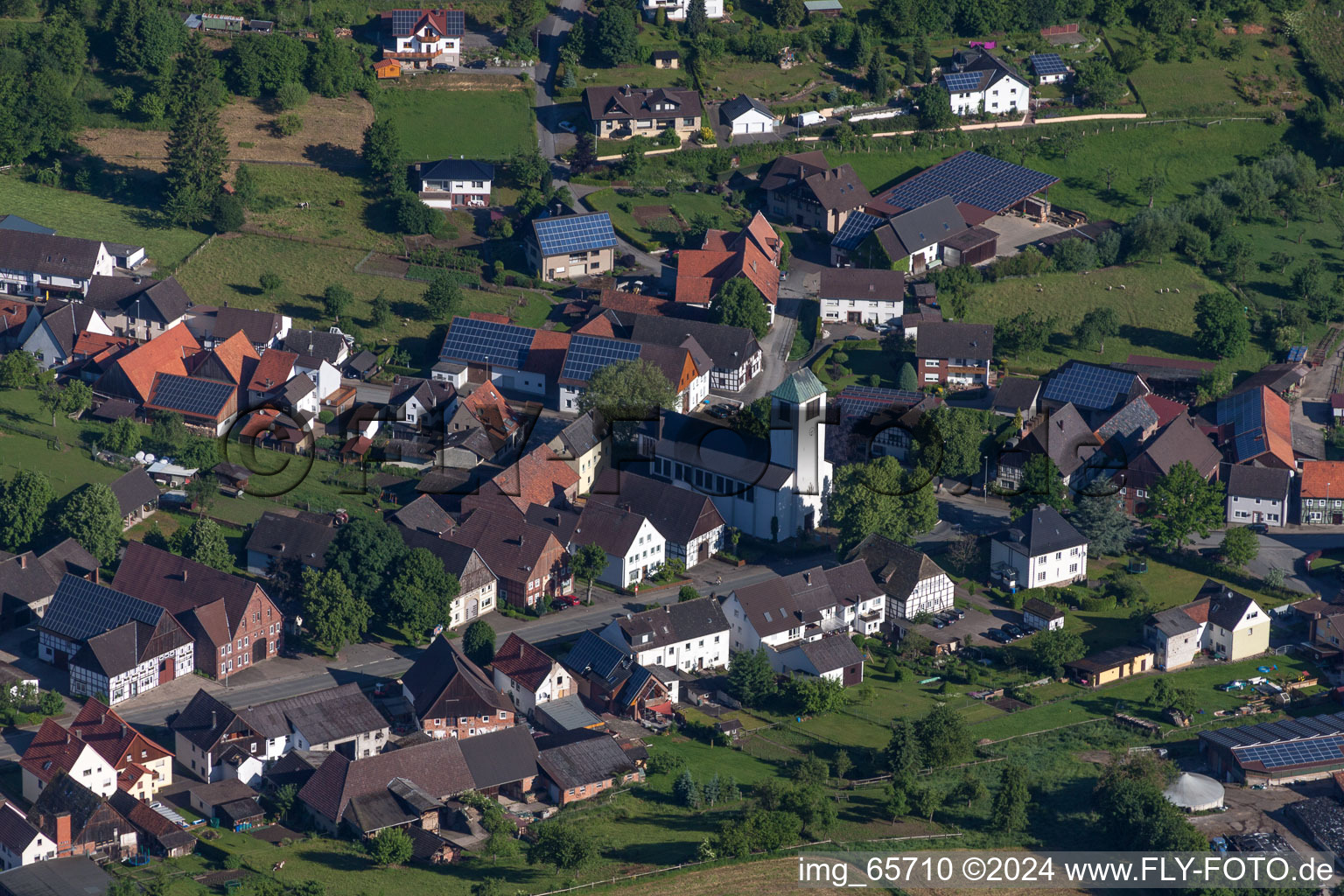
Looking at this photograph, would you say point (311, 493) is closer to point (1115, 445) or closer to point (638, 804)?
point (638, 804)

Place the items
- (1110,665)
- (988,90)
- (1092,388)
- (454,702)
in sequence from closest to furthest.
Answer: (454,702), (1110,665), (1092,388), (988,90)

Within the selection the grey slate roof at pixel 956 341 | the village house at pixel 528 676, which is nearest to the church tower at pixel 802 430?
the grey slate roof at pixel 956 341

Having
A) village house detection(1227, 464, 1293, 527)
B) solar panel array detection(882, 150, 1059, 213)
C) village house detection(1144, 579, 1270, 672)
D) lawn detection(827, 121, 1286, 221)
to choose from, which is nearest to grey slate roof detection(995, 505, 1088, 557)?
village house detection(1144, 579, 1270, 672)

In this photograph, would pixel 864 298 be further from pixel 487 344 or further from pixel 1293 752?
pixel 1293 752

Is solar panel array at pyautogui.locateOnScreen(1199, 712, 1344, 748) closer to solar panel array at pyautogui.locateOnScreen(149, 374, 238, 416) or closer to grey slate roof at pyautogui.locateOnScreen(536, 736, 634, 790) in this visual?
grey slate roof at pyautogui.locateOnScreen(536, 736, 634, 790)

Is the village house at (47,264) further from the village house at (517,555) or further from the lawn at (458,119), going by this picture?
the village house at (517,555)

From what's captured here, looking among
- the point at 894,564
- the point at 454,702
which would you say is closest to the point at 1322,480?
the point at 894,564
